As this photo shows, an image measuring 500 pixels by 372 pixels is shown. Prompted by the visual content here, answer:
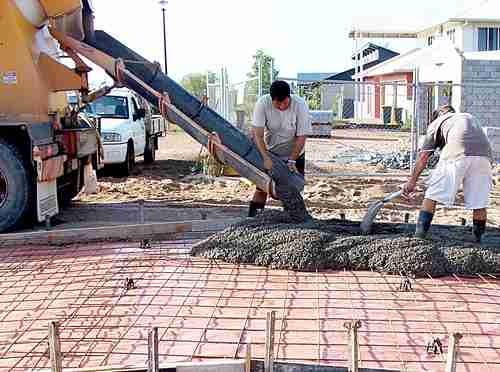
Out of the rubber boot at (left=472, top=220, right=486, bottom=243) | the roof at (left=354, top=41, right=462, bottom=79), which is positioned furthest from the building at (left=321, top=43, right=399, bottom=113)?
the rubber boot at (left=472, top=220, right=486, bottom=243)

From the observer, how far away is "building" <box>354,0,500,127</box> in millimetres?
15883

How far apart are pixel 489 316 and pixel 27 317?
124 inches

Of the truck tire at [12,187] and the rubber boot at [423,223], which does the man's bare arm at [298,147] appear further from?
the truck tire at [12,187]

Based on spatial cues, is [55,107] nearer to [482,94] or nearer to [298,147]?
[298,147]

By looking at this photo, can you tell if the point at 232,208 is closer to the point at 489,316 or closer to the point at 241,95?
the point at 489,316

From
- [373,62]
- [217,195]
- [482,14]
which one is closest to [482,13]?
[482,14]

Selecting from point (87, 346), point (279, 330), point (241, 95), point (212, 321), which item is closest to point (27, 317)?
point (87, 346)

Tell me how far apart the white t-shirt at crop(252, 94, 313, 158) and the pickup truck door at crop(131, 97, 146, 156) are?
25.4 feet

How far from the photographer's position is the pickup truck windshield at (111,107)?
44.7ft

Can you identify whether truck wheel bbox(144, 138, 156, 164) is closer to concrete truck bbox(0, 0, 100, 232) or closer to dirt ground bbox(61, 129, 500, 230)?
dirt ground bbox(61, 129, 500, 230)

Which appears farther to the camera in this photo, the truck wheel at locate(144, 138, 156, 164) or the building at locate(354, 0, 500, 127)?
the building at locate(354, 0, 500, 127)

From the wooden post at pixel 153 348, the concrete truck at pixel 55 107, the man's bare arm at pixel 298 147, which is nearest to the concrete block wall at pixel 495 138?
the concrete truck at pixel 55 107

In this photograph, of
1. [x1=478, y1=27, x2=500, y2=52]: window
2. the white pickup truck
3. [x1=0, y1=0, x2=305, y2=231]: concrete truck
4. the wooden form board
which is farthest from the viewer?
[x1=478, y1=27, x2=500, y2=52]: window

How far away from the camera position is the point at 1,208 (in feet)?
24.7
